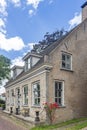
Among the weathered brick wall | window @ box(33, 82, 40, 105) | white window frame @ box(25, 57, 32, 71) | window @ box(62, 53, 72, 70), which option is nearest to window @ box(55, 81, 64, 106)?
the weathered brick wall

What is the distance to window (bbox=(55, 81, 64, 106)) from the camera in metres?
18.1

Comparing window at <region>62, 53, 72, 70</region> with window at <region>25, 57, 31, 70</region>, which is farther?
window at <region>25, 57, 31, 70</region>

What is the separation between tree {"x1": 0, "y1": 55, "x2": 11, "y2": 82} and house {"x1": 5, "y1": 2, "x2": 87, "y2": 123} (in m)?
21.1

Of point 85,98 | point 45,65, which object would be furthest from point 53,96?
point 85,98

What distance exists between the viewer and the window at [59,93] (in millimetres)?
18144

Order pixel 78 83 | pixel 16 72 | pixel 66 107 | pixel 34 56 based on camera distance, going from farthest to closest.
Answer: pixel 16 72 < pixel 34 56 < pixel 78 83 < pixel 66 107

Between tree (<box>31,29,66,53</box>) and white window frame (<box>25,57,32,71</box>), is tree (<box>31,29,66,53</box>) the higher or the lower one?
the higher one

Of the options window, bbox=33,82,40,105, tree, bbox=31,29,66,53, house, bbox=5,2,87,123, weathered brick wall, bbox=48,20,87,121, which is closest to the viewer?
house, bbox=5,2,87,123

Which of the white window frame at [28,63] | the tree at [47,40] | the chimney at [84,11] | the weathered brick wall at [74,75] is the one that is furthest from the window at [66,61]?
the tree at [47,40]

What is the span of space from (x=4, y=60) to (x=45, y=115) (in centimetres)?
2871

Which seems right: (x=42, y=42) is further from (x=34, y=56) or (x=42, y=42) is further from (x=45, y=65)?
(x=45, y=65)

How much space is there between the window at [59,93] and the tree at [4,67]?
84.0 ft

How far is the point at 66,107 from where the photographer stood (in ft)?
60.3

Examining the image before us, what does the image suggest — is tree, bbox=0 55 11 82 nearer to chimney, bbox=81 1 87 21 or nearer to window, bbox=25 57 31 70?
window, bbox=25 57 31 70
